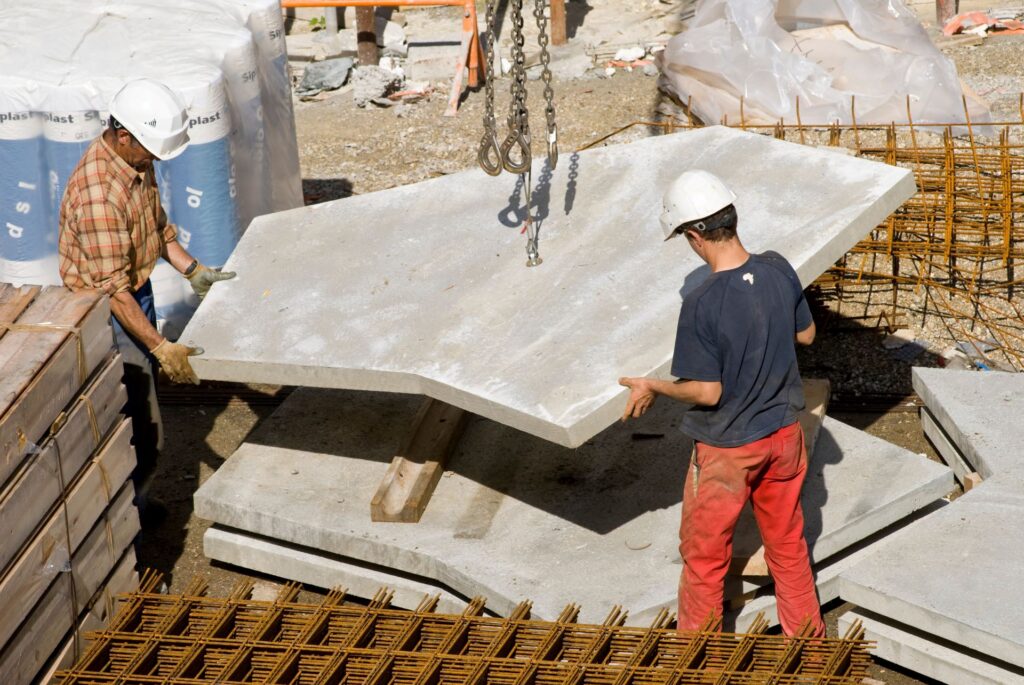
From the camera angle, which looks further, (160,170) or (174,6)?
(174,6)

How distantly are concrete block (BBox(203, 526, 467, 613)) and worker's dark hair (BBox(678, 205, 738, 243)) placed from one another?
6.02 feet

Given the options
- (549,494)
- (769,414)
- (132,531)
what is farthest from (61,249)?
(769,414)

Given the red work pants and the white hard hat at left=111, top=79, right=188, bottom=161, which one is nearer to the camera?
the red work pants

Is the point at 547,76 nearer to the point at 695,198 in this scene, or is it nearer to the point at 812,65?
the point at 695,198

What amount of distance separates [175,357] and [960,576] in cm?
313

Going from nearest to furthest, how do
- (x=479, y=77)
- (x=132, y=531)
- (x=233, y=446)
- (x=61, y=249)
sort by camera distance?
(x=132, y=531) < (x=61, y=249) < (x=233, y=446) < (x=479, y=77)

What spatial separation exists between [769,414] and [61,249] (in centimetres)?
305

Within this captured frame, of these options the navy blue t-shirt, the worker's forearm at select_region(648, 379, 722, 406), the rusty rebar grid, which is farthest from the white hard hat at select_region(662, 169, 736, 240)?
the rusty rebar grid

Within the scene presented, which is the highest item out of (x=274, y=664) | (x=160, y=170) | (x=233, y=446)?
(x=160, y=170)

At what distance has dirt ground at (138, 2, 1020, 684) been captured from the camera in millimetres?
5980

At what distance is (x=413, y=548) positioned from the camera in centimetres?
Result: 505

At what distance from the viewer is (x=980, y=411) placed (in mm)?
5758

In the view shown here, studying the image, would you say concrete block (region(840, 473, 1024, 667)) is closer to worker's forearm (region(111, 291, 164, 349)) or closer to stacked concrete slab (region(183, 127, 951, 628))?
stacked concrete slab (region(183, 127, 951, 628))

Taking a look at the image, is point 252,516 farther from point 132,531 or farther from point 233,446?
point 233,446
